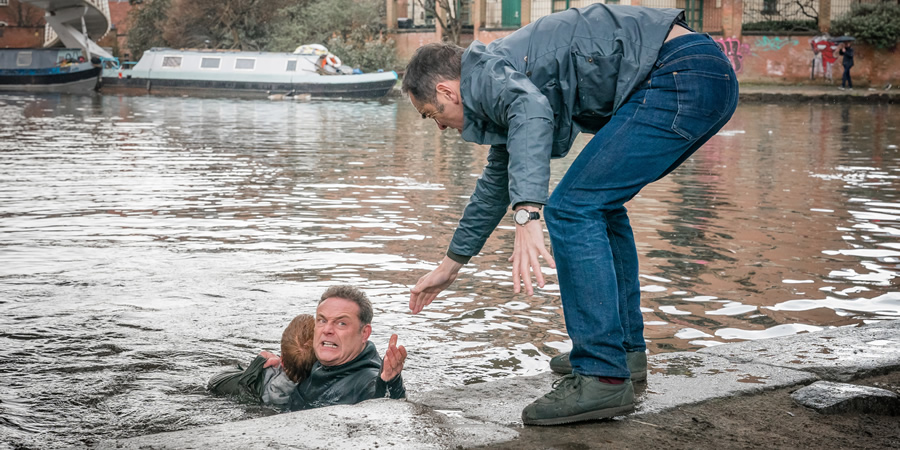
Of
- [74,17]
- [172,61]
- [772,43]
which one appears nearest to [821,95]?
[772,43]

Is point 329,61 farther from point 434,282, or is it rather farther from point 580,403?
point 580,403

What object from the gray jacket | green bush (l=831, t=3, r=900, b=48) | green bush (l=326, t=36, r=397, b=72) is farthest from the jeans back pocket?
green bush (l=326, t=36, r=397, b=72)

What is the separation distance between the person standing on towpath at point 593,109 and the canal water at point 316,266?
1419mm

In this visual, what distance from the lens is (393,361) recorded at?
3828mm

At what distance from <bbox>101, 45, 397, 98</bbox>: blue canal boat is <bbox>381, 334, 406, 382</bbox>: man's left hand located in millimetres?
32323

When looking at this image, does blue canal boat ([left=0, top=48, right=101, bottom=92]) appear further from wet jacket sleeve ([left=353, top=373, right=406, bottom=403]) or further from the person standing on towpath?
the person standing on towpath

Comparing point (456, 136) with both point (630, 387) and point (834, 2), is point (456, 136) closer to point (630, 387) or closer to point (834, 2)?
point (630, 387)

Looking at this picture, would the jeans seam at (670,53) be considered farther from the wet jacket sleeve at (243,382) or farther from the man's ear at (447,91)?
the wet jacket sleeve at (243,382)

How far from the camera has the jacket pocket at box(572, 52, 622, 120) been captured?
3.23 metres

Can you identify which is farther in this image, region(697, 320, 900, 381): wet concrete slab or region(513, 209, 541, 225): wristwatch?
region(697, 320, 900, 381): wet concrete slab

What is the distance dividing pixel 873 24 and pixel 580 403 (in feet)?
117

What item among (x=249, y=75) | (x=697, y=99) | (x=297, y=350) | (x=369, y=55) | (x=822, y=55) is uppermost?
(x=369, y=55)

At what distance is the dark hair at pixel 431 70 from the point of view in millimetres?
3252

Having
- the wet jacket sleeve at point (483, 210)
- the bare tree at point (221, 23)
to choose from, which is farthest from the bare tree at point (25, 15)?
the wet jacket sleeve at point (483, 210)
